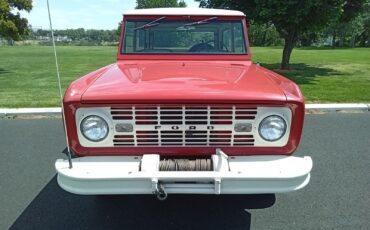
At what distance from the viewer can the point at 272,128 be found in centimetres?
296

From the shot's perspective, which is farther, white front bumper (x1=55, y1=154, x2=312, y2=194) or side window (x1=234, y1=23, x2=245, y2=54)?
side window (x1=234, y1=23, x2=245, y2=54)

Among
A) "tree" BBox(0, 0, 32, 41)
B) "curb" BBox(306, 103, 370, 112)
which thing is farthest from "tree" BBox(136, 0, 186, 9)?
"curb" BBox(306, 103, 370, 112)

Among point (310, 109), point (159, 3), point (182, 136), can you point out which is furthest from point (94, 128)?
point (159, 3)

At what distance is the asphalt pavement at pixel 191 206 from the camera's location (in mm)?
3418

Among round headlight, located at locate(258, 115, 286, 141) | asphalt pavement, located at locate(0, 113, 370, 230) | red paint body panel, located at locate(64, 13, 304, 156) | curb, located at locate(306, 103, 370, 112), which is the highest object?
red paint body panel, located at locate(64, 13, 304, 156)

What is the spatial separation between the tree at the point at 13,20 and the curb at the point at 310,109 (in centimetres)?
840

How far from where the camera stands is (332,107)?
8102mm

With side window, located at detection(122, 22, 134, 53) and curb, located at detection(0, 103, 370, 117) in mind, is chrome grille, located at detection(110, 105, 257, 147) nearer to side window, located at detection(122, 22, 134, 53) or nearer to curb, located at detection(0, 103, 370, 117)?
side window, located at detection(122, 22, 134, 53)

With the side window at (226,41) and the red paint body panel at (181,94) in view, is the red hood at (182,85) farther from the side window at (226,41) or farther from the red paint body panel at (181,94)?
the side window at (226,41)

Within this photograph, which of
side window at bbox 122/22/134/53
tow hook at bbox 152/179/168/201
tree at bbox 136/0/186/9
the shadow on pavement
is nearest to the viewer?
tow hook at bbox 152/179/168/201

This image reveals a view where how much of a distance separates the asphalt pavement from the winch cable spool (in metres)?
0.76

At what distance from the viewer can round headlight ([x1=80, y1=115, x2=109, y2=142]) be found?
2.91 m

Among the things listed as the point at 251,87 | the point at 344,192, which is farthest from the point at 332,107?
the point at 251,87

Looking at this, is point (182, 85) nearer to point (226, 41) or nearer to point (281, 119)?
point (281, 119)
